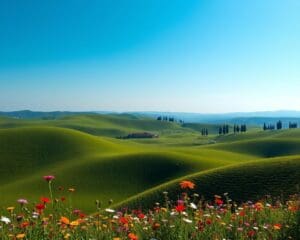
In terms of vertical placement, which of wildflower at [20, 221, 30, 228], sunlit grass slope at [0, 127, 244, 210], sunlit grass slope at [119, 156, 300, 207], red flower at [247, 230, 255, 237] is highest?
wildflower at [20, 221, 30, 228]

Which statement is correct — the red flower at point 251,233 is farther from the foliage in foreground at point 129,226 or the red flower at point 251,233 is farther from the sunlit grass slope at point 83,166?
the sunlit grass slope at point 83,166

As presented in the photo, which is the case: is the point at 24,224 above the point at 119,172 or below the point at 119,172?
above

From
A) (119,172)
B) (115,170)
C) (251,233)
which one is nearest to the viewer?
(251,233)

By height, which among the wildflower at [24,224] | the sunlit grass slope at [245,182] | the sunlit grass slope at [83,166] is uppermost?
the wildflower at [24,224]

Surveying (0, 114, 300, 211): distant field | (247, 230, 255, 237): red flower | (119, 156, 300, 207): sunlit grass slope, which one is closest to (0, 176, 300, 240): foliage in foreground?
(247, 230, 255, 237): red flower

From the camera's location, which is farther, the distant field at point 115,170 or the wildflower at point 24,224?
the distant field at point 115,170

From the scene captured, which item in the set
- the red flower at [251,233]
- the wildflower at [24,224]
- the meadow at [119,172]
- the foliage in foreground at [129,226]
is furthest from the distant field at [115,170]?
the wildflower at [24,224]

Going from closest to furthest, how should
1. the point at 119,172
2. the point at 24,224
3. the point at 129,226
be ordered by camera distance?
the point at 24,224, the point at 129,226, the point at 119,172

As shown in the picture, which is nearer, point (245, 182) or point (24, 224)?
point (24, 224)

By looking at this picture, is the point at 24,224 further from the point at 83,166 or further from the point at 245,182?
the point at 83,166

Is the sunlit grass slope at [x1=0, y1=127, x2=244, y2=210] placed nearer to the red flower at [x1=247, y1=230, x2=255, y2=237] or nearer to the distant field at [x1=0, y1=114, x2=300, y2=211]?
the distant field at [x1=0, y1=114, x2=300, y2=211]

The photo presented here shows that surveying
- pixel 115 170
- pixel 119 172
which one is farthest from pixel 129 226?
pixel 115 170

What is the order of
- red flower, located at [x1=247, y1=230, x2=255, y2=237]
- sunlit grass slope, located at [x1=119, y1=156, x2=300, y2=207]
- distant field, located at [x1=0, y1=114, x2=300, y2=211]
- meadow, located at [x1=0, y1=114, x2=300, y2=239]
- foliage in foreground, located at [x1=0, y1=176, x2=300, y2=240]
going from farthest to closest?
distant field, located at [x1=0, y1=114, x2=300, y2=211] < meadow, located at [x1=0, y1=114, x2=300, y2=239] < sunlit grass slope, located at [x1=119, y1=156, x2=300, y2=207] < red flower, located at [x1=247, y1=230, x2=255, y2=237] < foliage in foreground, located at [x1=0, y1=176, x2=300, y2=240]

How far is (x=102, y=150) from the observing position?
9725 cm
